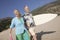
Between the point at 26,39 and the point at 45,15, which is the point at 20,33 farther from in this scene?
the point at 45,15

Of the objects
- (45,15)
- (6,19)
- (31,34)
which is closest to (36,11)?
(45,15)

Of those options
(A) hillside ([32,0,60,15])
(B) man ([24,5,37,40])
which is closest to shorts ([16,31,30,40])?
(B) man ([24,5,37,40])

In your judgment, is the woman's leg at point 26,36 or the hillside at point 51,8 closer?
the woman's leg at point 26,36

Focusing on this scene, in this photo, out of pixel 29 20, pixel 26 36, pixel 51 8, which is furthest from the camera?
pixel 51 8

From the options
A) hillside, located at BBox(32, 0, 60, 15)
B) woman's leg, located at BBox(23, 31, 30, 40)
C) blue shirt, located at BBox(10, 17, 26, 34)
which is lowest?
woman's leg, located at BBox(23, 31, 30, 40)

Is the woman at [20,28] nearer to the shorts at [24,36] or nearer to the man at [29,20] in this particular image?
the shorts at [24,36]

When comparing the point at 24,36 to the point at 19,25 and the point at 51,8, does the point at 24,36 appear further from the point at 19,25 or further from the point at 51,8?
the point at 51,8

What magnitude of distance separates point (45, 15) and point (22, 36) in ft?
44.2

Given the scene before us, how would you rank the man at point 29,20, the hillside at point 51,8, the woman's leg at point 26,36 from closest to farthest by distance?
the woman's leg at point 26,36 → the man at point 29,20 → the hillside at point 51,8

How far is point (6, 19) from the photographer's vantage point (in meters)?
17.8

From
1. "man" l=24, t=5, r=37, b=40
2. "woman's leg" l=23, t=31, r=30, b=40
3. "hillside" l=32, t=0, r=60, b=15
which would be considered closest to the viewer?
"woman's leg" l=23, t=31, r=30, b=40

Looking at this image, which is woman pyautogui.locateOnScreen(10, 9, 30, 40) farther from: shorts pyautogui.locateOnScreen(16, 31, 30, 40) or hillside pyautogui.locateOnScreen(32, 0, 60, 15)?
hillside pyautogui.locateOnScreen(32, 0, 60, 15)

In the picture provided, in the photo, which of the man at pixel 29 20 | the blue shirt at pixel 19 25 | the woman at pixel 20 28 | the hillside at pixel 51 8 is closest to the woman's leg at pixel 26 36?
the woman at pixel 20 28

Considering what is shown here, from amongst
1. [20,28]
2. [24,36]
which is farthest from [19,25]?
[24,36]
